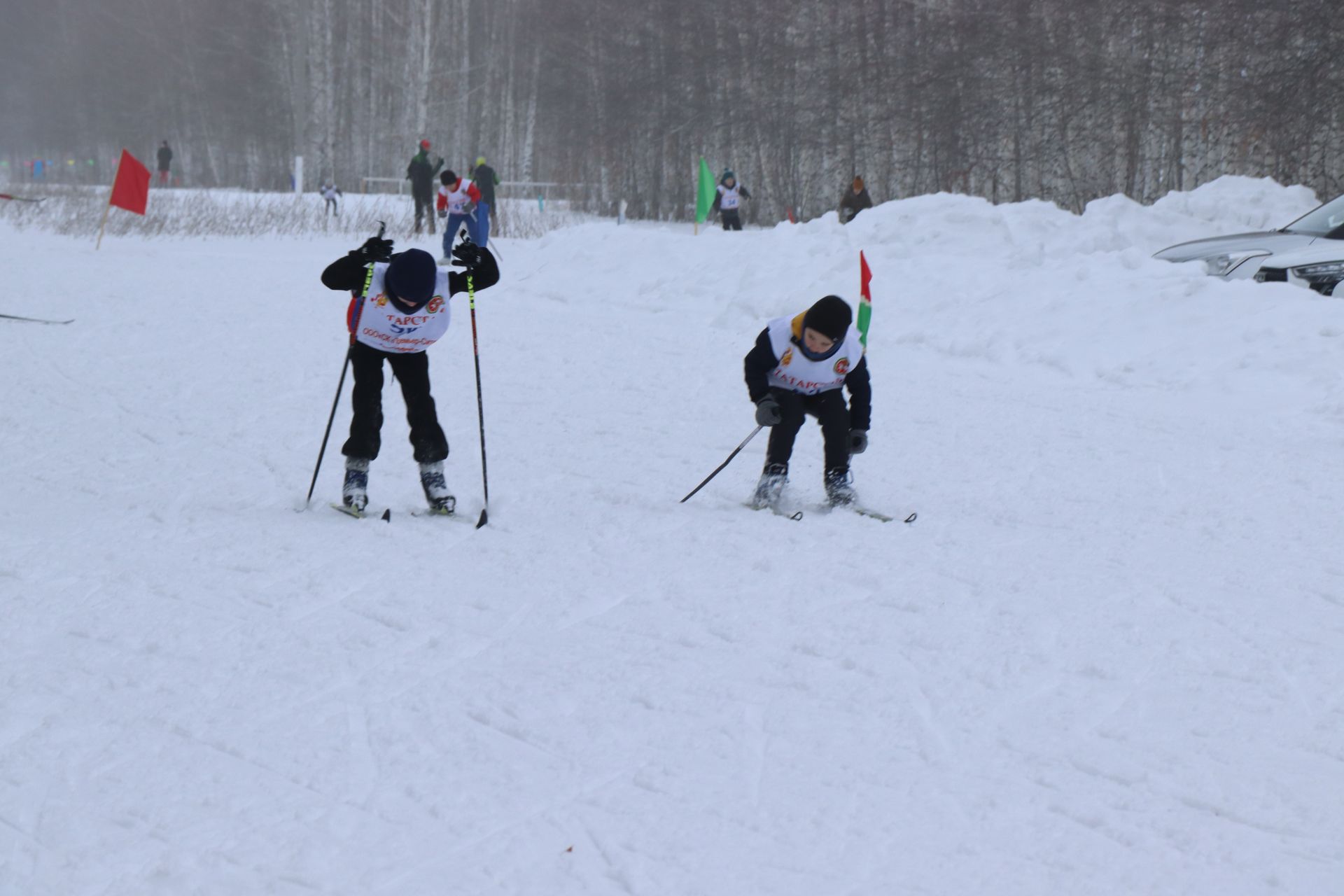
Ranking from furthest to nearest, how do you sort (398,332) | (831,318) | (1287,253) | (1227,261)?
(1227,261)
(1287,253)
(398,332)
(831,318)

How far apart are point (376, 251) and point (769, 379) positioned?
1745mm

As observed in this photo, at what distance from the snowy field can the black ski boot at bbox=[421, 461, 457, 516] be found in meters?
0.20

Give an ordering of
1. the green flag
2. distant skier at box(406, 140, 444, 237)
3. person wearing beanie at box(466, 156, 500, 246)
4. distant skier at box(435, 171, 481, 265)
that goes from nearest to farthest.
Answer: distant skier at box(435, 171, 481, 265)
person wearing beanie at box(466, 156, 500, 246)
the green flag
distant skier at box(406, 140, 444, 237)

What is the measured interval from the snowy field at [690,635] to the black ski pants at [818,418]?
33 cm

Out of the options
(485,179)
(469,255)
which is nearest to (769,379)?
(469,255)

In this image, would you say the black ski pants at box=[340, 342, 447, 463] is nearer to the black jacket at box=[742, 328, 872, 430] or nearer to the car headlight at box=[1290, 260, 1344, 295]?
the black jacket at box=[742, 328, 872, 430]

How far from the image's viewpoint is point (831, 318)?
5.20 m

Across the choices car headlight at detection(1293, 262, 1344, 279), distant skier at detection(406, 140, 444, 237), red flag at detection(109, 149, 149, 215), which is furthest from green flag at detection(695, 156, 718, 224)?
car headlight at detection(1293, 262, 1344, 279)

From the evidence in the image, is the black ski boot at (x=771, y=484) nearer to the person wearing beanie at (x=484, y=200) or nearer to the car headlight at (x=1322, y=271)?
the car headlight at (x=1322, y=271)

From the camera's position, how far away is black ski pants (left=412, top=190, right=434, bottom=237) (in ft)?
70.5

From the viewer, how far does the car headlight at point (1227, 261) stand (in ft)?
34.4

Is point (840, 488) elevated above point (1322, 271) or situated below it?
below

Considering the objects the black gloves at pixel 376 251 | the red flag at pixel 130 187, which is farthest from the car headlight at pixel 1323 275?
the red flag at pixel 130 187

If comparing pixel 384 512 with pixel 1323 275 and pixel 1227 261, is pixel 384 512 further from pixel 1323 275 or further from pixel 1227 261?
pixel 1227 261
